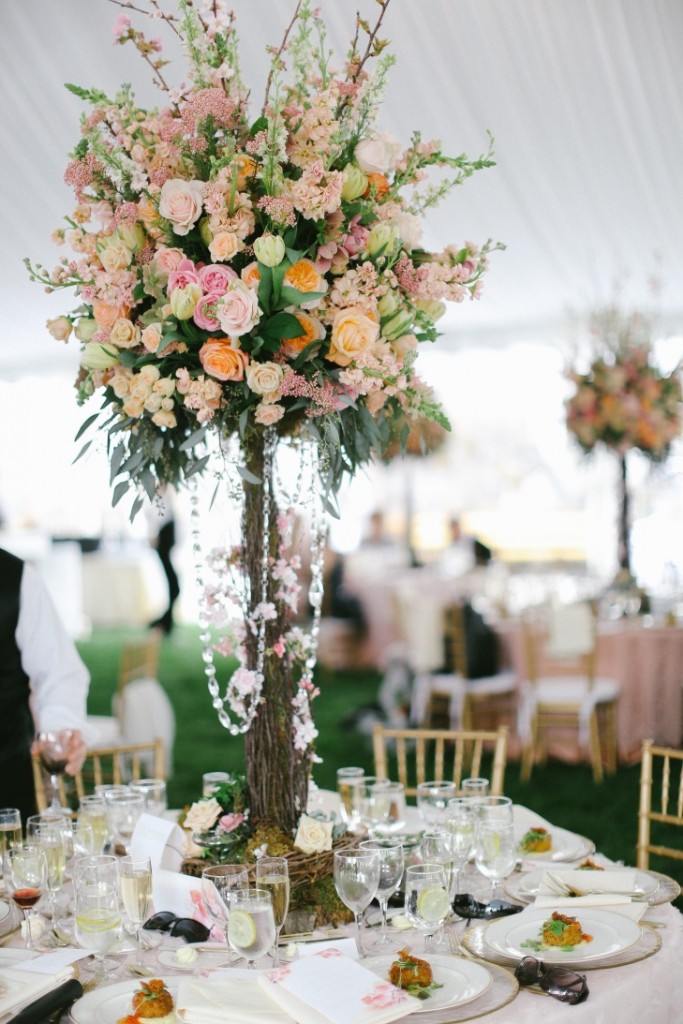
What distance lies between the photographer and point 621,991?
1.68 metres

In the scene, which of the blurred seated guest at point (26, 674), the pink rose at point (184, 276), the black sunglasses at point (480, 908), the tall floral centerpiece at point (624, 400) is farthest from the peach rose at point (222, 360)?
the tall floral centerpiece at point (624, 400)

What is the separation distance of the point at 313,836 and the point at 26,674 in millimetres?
1178

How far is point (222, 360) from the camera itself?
192 cm

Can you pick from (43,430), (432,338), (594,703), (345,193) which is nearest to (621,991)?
(432,338)

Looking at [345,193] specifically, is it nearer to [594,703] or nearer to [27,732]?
[27,732]

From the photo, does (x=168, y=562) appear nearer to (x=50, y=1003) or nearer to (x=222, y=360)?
(x=222, y=360)

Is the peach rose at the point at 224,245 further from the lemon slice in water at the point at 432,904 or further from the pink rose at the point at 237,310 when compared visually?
the lemon slice in water at the point at 432,904

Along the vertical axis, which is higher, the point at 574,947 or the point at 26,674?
the point at 26,674

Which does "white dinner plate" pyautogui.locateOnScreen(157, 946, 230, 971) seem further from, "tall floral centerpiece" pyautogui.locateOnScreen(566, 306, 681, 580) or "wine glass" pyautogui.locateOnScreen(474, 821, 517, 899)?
"tall floral centerpiece" pyautogui.locateOnScreen(566, 306, 681, 580)

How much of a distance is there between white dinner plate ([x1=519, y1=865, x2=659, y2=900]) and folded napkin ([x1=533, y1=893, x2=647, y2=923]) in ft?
0.29

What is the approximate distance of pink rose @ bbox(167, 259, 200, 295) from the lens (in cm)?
193

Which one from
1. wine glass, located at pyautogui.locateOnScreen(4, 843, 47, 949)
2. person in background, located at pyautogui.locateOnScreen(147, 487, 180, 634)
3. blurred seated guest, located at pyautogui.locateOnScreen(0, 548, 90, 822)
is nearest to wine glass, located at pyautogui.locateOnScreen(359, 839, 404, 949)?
wine glass, located at pyautogui.locateOnScreen(4, 843, 47, 949)

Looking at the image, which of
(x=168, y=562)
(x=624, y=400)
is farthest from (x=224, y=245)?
(x=168, y=562)

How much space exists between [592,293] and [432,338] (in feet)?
20.7
